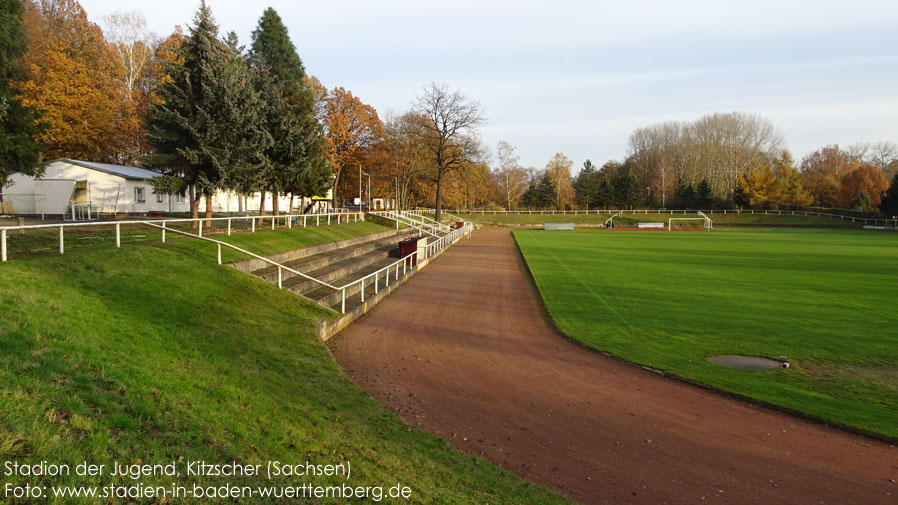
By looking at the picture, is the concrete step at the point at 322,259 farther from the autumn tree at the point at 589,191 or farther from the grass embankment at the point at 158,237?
the autumn tree at the point at 589,191

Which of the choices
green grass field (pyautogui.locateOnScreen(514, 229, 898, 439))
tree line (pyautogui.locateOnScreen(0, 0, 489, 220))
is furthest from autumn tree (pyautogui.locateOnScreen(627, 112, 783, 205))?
green grass field (pyautogui.locateOnScreen(514, 229, 898, 439))

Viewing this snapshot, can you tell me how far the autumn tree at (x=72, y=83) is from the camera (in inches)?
1540

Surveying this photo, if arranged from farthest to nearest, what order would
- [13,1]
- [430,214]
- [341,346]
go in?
1. [430,214]
2. [13,1]
3. [341,346]

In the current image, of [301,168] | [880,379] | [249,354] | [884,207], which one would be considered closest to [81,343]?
[249,354]

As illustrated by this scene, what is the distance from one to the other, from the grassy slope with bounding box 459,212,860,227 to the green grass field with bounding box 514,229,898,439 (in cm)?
5829

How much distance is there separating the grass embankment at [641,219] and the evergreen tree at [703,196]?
4.51 m

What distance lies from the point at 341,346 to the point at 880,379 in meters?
11.0

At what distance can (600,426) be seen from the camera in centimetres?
788

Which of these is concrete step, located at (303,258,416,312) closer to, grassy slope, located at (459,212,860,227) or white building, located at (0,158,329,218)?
white building, located at (0,158,329,218)

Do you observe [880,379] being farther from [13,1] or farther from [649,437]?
[13,1]

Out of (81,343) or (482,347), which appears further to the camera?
(482,347)

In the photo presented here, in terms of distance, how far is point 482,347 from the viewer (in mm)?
12531

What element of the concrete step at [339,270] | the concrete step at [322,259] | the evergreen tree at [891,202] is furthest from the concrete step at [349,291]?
the evergreen tree at [891,202]

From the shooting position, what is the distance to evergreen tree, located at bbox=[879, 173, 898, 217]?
73188 mm
